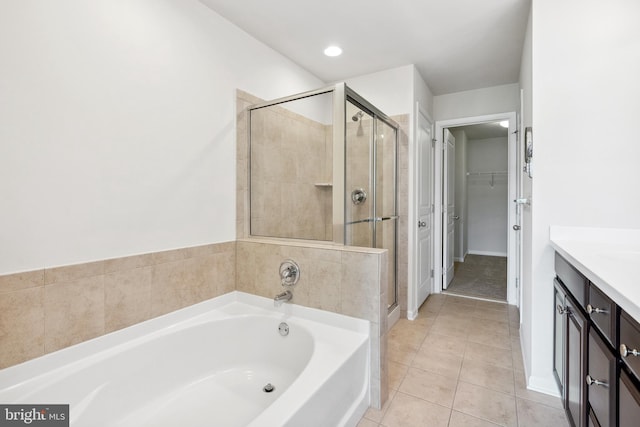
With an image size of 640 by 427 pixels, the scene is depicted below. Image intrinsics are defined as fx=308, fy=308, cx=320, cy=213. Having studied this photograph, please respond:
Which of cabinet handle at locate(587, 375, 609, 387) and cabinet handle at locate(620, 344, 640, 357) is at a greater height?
cabinet handle at locate(620, 344, 640, 357)

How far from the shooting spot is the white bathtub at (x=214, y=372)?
4.21 feet

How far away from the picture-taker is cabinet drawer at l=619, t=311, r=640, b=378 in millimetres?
802

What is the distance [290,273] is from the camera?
197cm

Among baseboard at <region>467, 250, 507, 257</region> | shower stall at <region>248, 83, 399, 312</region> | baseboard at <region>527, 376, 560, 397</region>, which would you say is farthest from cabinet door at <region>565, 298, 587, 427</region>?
baseboard at <region>467, 250, 507, 257</region>

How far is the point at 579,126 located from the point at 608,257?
31.1 inches

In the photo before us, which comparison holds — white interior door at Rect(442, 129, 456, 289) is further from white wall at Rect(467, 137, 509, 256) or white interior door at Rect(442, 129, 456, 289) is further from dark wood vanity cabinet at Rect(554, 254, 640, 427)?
white wall at Rect(467, 137, 509, 256)

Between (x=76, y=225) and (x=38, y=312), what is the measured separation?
394 mm

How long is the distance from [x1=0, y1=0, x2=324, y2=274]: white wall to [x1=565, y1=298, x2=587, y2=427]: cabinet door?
6.60ft

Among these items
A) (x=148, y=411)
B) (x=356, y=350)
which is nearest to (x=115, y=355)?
(x=148, y=411)

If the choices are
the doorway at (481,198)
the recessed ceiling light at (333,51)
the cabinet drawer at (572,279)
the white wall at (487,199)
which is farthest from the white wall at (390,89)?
the white wall at (487,199)

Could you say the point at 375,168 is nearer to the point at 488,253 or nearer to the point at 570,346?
the point at 570,346

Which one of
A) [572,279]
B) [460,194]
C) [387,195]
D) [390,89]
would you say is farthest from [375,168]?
[460,194]

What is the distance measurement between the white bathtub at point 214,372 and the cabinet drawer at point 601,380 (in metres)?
0.94

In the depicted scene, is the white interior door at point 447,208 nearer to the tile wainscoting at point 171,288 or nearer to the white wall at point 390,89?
the white wall at point 390,89
